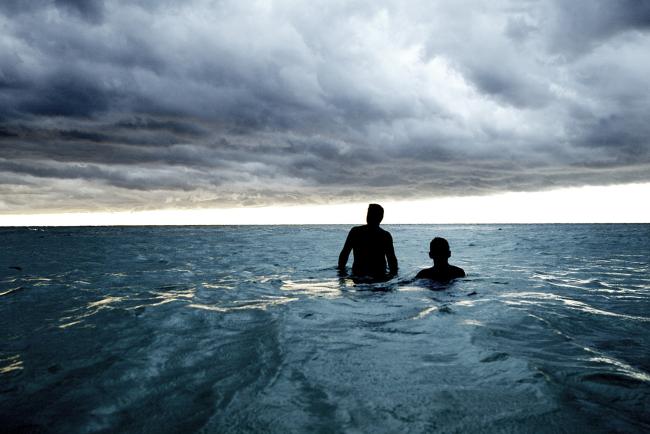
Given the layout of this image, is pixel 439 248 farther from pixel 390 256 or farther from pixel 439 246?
pixel 390 256

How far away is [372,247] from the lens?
7.95m

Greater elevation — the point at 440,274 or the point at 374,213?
the point at 374,213

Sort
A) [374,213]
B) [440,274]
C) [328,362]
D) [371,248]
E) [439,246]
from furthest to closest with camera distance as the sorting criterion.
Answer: [371,248] → [440,274] → [374,213] → [439,246] → [328,362]

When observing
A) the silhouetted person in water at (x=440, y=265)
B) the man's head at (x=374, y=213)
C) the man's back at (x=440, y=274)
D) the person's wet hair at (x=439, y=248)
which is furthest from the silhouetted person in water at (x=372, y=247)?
the person's wet hair at (x=439, y=248)

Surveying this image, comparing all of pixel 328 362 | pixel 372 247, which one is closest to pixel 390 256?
pixel 372 247

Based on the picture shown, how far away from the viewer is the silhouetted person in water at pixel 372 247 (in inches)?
301

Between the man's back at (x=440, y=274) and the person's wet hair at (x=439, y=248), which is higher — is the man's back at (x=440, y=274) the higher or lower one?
the lower one

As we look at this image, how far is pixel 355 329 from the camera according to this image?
4473 millimetres

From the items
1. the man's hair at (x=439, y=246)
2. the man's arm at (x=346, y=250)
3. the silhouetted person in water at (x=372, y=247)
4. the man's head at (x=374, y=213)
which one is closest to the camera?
the man's hair at (x=439, y=246)

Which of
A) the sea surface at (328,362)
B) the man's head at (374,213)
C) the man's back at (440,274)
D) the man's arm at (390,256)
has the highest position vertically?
the man's head at (374,213)

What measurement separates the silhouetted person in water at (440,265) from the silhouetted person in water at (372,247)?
77 cm

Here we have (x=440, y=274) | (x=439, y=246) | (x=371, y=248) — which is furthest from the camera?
(x=371, y=248)

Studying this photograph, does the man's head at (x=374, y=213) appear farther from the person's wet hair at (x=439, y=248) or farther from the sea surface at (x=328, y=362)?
the sea surface at (x=328, y=362)

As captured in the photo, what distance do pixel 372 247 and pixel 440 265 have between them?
4.74 ft
